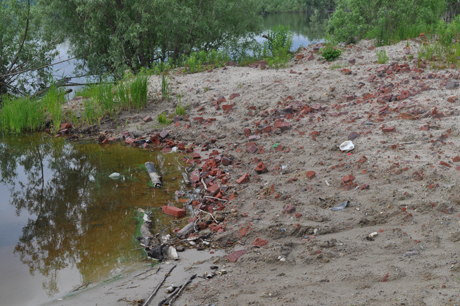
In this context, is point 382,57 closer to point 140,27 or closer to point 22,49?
point 140,27

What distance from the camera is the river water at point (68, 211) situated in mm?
3324

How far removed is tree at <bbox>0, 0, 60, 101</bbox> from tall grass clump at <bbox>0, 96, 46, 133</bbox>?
238 cm

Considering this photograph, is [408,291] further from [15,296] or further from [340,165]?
[15,296]

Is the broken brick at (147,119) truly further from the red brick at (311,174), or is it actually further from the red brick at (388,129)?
the red brick at (388,129)

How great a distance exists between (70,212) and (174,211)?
1.32 m

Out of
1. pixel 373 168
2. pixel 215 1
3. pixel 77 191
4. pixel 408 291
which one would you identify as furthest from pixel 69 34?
pixel 408 291

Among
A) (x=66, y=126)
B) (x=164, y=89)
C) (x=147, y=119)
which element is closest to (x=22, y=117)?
(x=66, y=126)

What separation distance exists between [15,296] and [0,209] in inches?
81.3

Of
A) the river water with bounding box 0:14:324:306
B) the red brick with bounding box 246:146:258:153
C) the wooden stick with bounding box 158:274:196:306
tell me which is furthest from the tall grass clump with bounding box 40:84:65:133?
the wooden stick with bounding box 158:274:196:306

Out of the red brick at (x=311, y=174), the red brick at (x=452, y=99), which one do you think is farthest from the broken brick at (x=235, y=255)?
the red brick at (x=452, y=99)

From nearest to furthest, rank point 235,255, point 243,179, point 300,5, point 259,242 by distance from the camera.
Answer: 1. point 235,255
2. point 259,242
3. point 243,179
4. point 300,5

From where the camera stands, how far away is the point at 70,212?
14.8 feet

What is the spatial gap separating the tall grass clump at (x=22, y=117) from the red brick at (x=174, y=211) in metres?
4.98

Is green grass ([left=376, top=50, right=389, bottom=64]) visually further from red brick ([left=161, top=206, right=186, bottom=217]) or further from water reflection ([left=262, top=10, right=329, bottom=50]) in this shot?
water reflection ([left=262, top=10, right=329, bottom=50])
